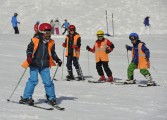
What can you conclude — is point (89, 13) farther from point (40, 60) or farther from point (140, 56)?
point (40, 60)

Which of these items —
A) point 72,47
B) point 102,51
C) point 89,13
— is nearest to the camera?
point 102,51

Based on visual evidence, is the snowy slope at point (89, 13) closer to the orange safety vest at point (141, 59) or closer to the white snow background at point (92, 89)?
the white snow background at point (92, 89)

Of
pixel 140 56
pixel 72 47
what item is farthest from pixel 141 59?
pixel 72 47

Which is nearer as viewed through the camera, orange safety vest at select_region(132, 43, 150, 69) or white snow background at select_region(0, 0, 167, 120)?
white snow background at select_region(0, 0, 167, 120)

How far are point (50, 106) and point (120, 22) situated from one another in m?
36.1

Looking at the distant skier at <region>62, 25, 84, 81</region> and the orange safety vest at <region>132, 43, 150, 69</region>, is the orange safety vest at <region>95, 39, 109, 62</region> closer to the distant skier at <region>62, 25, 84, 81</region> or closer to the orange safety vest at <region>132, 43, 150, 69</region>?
the distant skier at <region>62, 25, 84, 81</region>

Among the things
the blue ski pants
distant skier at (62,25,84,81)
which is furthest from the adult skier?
distant skier at (62,25,84,81)

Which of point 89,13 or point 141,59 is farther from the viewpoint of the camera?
point 89,13

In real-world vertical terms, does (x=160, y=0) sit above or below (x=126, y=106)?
above

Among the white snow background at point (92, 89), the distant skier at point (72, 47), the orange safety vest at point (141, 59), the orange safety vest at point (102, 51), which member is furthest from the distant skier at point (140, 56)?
the distant skier at point (72, 47)

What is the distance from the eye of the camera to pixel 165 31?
42500 mm

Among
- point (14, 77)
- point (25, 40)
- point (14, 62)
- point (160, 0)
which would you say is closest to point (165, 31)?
point (160, 0)

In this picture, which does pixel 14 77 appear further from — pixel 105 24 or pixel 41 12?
pixel 41 12

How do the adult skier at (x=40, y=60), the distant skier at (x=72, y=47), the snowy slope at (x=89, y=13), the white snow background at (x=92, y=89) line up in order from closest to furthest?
the white snow background at (x=92, y=89) < the adult skier at (x=40, y=60) < the distant skier at (x=72, y=47) < the snowy slope at (x=89, y=13)
